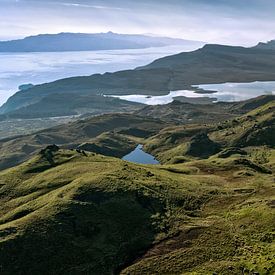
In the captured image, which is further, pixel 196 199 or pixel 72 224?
pixel 196 199

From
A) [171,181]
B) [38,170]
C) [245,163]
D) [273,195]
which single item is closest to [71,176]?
[38,170]

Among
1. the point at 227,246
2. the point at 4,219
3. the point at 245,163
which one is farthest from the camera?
the point at 245,163

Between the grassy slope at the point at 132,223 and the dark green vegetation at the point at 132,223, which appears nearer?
the dark green vegetation at the point at 132,223

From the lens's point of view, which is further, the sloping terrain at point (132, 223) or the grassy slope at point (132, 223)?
the grassy slope at point (132, 223)

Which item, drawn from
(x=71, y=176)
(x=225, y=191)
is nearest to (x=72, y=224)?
(x=71, y=176)

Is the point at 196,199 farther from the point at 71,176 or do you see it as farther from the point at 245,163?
the point at 245,163

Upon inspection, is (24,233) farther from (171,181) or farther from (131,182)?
(171,181)

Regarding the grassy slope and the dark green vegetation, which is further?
the grassy slope

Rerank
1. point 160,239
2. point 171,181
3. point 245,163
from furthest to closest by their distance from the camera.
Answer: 1. point 245,163
2. point 171,181
3. point 160,239

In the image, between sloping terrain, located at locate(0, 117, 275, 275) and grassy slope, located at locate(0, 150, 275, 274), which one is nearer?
sloping terrain, located at locate(0, 117, 275, 275)
